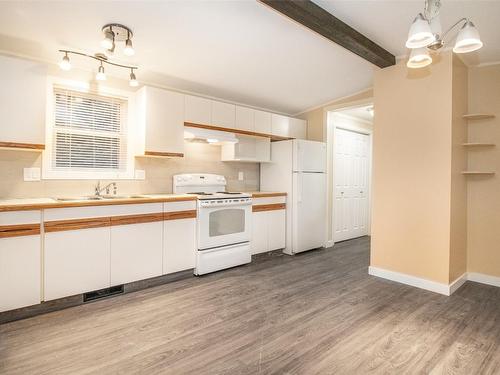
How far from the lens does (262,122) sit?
4.38 m

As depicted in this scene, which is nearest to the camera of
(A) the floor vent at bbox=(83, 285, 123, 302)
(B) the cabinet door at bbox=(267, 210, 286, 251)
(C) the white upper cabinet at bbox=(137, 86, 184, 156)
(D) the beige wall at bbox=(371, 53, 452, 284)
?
(A) the floor vent at bbox=(83, 285, 123, 302)

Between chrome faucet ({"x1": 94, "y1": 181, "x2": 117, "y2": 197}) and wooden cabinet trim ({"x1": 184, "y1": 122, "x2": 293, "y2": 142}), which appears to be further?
wooden cabinet trim ({"x1": 184, "y1": 122, "x2": 293, "y2": 142})

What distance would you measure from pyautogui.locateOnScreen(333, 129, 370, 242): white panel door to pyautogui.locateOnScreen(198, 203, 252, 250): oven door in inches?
78.6

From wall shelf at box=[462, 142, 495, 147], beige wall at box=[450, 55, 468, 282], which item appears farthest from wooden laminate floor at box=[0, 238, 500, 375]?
wall shelf at box=[462, 142, 495, 147]

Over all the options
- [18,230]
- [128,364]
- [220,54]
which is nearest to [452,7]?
[220,54]

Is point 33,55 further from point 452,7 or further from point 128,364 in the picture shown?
point 452,7

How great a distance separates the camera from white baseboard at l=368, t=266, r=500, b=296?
2.99 metres

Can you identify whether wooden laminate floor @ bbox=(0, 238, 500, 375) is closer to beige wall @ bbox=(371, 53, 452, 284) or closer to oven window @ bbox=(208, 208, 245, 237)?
beige wall @ bbox=(371, 53, 452, 284)

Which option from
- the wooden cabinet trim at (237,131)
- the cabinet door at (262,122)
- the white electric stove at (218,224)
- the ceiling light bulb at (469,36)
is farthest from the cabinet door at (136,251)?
the ceiling light bulb at (469,36)

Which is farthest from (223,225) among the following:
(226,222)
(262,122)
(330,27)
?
(330,27)

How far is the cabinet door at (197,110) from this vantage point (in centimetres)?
359

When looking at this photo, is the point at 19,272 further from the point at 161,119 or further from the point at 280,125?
the point at 280,125

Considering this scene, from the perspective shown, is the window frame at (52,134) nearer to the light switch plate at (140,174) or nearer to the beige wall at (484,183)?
the light switch plate at (140,174)

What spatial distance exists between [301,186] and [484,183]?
2.23 m
